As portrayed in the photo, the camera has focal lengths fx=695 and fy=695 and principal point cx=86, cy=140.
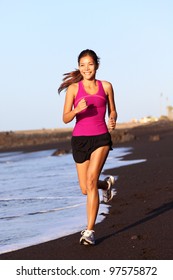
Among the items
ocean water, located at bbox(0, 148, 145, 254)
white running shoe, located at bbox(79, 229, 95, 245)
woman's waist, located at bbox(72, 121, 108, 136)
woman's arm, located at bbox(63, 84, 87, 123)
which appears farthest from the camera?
ocean water, located at bbox(0, 148, 145, 254)

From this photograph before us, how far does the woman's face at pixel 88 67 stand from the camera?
742 centimetres

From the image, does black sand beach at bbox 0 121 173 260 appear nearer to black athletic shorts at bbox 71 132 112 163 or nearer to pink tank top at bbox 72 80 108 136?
black athletic shorts at bbox 71 132 112 163

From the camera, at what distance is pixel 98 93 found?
7.40m

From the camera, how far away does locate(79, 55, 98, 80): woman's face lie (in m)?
7.42

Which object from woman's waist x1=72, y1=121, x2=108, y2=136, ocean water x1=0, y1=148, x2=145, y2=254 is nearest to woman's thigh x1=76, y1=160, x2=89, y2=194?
woman's waist x1=72, y1=121, x2=108, y2=136

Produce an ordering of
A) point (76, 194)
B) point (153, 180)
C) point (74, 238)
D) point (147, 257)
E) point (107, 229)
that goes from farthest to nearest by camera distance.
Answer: point (153, 180)
point (76, 194)
point (107, 229)
point (74, 238)
point (147, 257)

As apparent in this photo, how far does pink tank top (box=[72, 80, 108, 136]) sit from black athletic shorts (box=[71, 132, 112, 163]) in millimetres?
47

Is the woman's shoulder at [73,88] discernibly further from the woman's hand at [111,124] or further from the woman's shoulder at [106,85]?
the woman's hand at [111,124]

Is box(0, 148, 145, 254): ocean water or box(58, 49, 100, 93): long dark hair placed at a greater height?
box(58, 49, 100, 93): long dark hair

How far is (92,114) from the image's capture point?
7383 millimetres

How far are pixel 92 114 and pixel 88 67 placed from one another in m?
0.51
